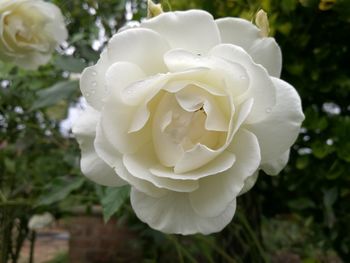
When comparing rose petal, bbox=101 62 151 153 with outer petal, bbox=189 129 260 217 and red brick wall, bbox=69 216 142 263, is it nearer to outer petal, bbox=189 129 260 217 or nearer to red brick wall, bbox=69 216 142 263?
outer petal, bbox=189 129 260 217

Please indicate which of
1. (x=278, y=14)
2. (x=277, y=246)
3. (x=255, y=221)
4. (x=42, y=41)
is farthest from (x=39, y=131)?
(x=277, y=246)

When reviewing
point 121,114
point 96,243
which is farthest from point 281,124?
point 96,243

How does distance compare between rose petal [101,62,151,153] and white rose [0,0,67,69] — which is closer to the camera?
rose petal [101,62,151,153]

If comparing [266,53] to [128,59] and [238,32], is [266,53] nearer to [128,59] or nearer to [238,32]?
[238,32]

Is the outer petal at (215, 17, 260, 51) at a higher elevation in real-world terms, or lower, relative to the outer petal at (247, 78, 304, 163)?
higher

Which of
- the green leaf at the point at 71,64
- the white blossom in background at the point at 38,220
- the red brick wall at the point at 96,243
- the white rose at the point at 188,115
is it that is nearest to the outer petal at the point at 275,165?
the white rose at the point at 188,115

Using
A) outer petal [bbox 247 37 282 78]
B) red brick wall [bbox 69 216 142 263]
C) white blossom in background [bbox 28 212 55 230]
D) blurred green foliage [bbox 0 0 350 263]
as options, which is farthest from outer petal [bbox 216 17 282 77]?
red brick wall [bbox 69 216 142 263]

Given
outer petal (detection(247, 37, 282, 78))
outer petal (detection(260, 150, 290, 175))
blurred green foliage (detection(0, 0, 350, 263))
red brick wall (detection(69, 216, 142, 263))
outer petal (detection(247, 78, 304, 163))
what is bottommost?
red brick wall (detection(69, 216, 142, 263))
